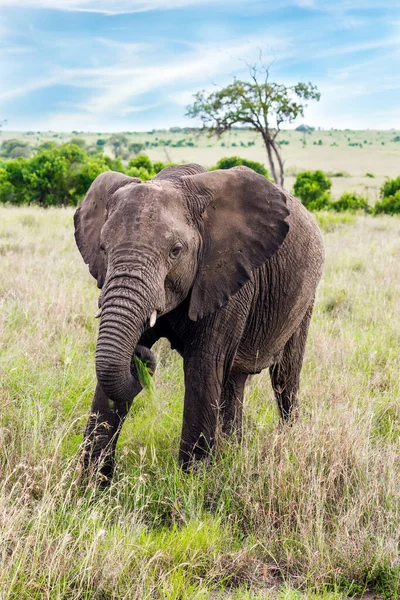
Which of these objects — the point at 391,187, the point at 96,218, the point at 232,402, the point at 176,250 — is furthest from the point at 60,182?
the point at 176,250

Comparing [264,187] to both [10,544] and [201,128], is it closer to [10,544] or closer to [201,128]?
[10,544]

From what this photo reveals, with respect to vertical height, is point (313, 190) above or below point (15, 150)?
below

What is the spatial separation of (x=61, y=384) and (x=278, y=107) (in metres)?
25.8

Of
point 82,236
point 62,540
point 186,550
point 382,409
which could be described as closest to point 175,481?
point 186,550

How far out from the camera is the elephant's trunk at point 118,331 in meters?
3.06

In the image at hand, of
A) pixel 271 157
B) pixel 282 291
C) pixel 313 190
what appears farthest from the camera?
pixel 271 157

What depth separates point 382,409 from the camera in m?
5.32

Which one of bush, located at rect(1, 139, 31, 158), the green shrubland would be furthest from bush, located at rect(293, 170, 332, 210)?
bush, located at rect(1, 139, 31, 158)

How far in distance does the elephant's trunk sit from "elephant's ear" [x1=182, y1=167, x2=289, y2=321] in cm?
52

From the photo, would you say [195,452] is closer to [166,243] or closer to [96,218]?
[166,243]

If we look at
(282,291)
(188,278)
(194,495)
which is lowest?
(194,495)

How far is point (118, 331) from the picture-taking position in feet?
10.0

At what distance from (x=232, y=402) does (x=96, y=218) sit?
1.77 meters

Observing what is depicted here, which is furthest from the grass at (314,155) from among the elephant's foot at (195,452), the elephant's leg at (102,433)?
the elephant's leg at (102,433)
